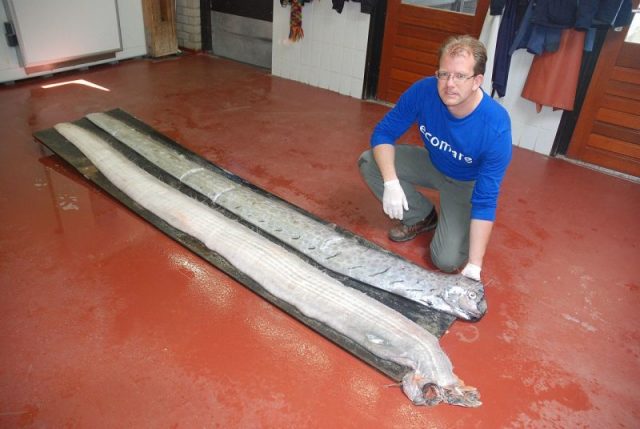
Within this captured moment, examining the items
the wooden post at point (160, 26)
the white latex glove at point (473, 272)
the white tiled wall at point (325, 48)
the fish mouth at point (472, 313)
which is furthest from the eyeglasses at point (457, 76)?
the wooden post at point (160, 26)

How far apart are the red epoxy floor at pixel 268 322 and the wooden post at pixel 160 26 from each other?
269 centimetres

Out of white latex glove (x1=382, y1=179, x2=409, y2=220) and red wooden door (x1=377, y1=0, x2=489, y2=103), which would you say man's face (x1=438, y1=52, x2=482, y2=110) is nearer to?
white latex glove (x1=382, y1=179, x2=409, y2=220)

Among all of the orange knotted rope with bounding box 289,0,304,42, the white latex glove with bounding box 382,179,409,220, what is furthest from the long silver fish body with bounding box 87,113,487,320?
the orange knotted rope with bounding box 289,0,304,42

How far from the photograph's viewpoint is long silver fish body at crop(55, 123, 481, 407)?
1840 mm

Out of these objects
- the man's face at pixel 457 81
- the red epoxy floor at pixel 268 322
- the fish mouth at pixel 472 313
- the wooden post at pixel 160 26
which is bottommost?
the red epoxy floor at pixel 268 322

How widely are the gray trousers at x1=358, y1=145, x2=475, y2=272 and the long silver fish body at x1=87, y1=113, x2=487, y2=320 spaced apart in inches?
10.0

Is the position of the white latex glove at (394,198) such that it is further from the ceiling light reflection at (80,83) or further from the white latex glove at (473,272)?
the ceiling light reflection at (80,83)

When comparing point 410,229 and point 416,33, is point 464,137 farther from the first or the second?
point 416,33

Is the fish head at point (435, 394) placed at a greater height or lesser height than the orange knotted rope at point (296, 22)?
lesser

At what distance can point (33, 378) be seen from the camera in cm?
184

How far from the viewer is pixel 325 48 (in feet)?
17.1

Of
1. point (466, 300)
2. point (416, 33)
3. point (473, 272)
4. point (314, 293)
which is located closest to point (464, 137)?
point (473, 272)

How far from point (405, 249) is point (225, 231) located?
1.08 m

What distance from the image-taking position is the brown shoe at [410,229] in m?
2.82
